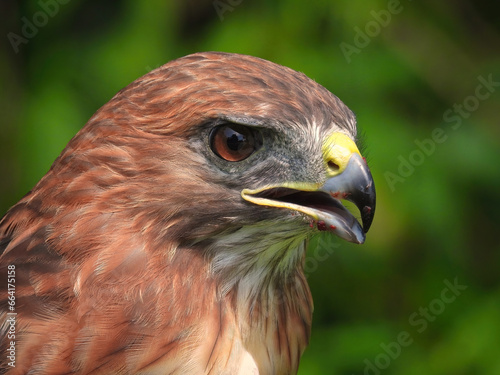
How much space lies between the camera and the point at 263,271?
2152 mm

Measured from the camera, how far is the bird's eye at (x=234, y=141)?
197cm

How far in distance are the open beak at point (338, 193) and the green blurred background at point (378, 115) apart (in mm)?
1147

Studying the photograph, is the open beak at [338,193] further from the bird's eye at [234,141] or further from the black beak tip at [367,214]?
the bird's eye at [234,141]

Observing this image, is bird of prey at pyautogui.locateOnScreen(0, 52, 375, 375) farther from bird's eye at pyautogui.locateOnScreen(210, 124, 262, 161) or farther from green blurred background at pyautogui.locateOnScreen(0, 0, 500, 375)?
green blurred background at pyautogui.locateOnScreen(0, 0, 500, 375)

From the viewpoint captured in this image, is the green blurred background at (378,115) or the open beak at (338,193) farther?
the green blurred background at (378,115)

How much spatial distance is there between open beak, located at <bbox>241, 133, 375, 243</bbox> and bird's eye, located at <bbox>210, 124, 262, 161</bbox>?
0.10 meters

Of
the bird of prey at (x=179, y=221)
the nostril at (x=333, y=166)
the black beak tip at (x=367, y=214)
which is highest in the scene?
the nostril at (x=333, y=166)

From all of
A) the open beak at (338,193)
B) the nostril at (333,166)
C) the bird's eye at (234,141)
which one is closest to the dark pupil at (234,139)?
the bird's eye at (234,141)

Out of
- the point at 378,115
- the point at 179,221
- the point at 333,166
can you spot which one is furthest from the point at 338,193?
the point at 378,115

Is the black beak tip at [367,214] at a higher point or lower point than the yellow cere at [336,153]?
lower

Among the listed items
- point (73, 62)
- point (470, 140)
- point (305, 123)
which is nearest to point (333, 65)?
point (470, 140)

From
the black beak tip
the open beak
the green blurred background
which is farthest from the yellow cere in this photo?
the green blurred background

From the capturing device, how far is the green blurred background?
3.29 metres

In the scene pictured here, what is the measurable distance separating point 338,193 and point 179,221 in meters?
0.42
